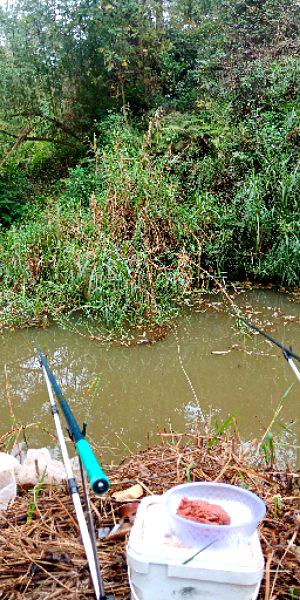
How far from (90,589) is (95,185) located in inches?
261

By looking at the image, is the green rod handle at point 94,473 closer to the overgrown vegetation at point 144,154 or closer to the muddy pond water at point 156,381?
the muddy pond water at point 156,381

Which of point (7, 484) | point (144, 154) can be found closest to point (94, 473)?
point (7, 484)

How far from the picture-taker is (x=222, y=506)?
1.47 metres

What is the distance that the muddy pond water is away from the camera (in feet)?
11.0

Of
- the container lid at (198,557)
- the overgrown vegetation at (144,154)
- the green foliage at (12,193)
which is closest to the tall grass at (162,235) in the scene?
the overgrown vegetation at (144,154)

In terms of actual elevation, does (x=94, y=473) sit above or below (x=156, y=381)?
above

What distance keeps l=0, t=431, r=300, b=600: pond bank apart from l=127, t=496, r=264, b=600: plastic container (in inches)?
8.7

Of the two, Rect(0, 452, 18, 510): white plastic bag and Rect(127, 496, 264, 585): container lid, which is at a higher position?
Rect(127, 496, 264, 585): container lid

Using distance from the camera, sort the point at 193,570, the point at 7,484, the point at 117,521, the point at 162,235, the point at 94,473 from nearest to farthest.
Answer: the point at 94,473, the point at 193,570, the point at 117,521, the point at 7,484, the point at 162,235

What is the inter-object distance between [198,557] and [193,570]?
3cm

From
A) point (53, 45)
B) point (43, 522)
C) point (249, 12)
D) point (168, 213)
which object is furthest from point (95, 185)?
point (43, 522)

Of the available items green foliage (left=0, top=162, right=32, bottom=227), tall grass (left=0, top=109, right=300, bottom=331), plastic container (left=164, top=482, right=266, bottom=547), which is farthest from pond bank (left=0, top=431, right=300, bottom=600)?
green foliage (left=0, top=162, right=32, bottom=227)

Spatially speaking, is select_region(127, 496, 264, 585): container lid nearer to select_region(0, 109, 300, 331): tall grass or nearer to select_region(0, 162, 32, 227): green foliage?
select_region(0, 109, 300, 331): tall grass

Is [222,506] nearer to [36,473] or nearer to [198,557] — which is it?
[198,557]
